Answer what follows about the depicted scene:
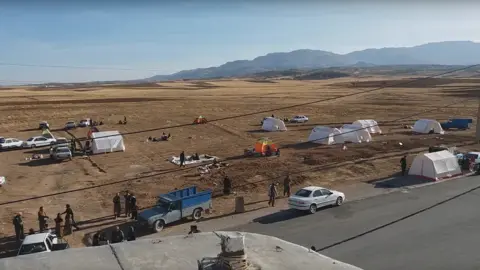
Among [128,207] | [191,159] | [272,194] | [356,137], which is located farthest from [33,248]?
[356,137]

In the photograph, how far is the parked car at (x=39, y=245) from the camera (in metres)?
15.6

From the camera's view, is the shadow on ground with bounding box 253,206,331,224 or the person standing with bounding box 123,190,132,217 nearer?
the shadow on ground with bounding box 253,206,331,224

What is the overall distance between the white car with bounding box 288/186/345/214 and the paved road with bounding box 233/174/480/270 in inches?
15.8

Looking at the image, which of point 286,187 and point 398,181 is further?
point 398,181

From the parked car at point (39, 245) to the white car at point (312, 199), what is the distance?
10.3 meters

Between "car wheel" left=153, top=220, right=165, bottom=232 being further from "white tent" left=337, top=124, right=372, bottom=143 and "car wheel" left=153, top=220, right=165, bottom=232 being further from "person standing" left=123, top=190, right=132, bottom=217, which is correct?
"white tent" left=337, top=124, right=372, bottom=143

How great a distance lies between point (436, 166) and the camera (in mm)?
27766

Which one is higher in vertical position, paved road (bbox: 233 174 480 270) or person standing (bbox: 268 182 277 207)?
person standing (bbox: 268 182 277 207)

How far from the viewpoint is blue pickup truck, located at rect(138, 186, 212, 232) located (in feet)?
65.2

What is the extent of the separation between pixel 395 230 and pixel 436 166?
1030 cm

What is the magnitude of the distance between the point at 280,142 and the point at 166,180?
15.9 meters

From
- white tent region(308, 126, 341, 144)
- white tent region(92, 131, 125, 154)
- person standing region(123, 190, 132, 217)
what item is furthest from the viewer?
white tent region(308, 126, 341, 144)

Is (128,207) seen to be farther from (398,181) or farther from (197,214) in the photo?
(398,181)

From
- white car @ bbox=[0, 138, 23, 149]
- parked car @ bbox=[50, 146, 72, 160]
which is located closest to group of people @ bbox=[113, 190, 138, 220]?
parked car @ bbox=[50, 146, 72, 160]
